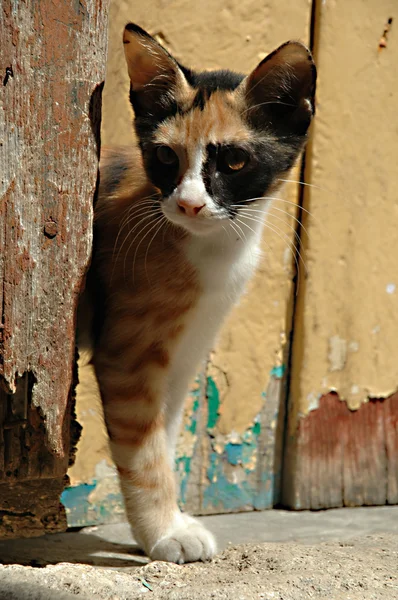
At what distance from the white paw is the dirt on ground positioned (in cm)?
3

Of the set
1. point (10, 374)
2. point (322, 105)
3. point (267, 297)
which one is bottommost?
point (10, 374)

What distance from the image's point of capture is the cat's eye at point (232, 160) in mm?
2246

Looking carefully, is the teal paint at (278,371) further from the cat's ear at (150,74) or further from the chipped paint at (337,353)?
the cat's ear at (150,74)

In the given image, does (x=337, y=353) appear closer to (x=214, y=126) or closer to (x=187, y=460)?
(x=187, y=460)

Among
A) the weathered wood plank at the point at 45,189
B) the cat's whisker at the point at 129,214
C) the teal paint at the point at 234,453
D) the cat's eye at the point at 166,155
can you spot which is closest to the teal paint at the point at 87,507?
the teal paint at the point at 234,453

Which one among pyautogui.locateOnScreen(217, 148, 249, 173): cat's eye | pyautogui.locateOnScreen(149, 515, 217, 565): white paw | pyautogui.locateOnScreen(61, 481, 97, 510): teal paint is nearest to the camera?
pyautogui.locateOnScreen(217, 148, 249, 173): cat's eye

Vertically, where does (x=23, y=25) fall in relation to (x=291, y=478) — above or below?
above

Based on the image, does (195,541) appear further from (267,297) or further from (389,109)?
(389,109)

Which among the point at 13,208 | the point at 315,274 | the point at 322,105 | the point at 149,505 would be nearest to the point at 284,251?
the point at 315,274

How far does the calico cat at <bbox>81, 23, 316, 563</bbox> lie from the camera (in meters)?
2.28

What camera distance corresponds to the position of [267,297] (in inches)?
129

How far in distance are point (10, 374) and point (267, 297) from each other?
1.52 meters

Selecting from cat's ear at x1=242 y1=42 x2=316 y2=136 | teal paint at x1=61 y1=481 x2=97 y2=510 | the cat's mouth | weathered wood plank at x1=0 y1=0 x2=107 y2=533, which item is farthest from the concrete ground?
cat's ear at x1=242 y1=42 x2=316 y2=136

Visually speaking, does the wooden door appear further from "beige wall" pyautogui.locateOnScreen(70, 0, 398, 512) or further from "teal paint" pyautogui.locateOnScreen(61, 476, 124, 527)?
"teal paint" pyautogui.locateOnScreen(61, 476, 124, 527)
